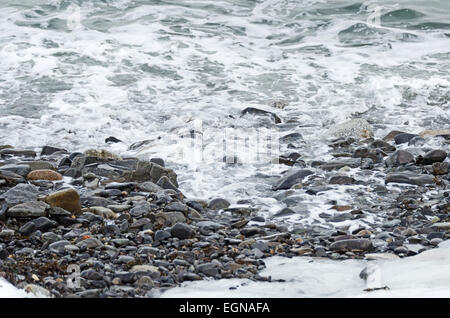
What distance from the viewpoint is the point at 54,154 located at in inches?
265

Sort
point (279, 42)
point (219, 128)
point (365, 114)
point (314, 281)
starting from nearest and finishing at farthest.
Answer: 1. point (314, 281)
2. point (219, 128)
3. point (365, 114)
4. point (279, 42)

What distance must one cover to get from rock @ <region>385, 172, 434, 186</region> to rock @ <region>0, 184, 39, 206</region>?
3096 millimetres

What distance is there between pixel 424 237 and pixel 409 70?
20.0 ft

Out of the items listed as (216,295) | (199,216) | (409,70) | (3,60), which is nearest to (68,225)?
(199,216)

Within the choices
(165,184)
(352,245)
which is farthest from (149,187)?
(352,245)

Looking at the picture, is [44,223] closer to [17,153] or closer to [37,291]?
[37,291]

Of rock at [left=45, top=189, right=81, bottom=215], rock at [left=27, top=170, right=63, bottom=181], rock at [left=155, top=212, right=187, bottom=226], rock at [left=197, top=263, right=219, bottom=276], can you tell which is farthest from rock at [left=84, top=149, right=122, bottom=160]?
rock at [left=197, top=263, right=219, bottom=276]

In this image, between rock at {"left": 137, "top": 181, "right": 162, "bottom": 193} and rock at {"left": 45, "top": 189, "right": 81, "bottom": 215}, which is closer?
rock at {"left": 45, "top": 189, "right": 81, "bottom": 215}

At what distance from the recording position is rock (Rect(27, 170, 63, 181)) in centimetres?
585

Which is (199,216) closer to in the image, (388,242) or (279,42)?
(388,242)

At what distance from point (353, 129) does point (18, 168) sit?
147 inches

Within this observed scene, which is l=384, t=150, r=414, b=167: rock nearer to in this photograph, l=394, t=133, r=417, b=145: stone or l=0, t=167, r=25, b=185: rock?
l=394, t=133, r=417, b=145: stone

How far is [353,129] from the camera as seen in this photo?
739 cm

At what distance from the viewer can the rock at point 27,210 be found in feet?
15.4
